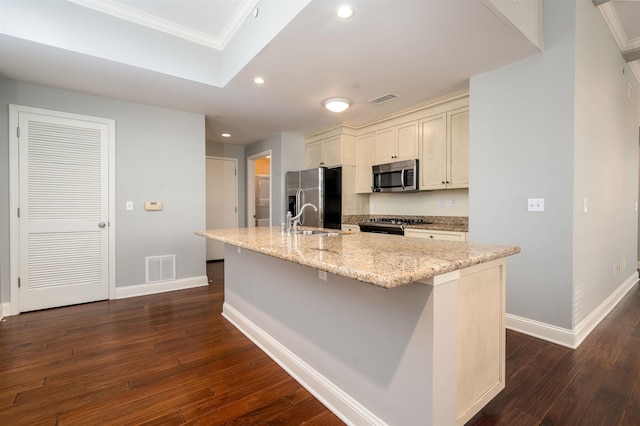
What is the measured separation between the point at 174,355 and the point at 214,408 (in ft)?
2.52

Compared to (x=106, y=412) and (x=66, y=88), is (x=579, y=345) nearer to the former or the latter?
(x=106, y=412)

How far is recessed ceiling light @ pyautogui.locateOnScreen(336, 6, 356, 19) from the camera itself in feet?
6.16

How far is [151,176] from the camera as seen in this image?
3775 mm

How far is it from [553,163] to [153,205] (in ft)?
13.9

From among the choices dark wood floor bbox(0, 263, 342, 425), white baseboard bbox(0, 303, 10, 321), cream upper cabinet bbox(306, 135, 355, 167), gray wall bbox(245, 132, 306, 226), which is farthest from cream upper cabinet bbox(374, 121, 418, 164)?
white baseboard bbox(0, 303, 10, 321)

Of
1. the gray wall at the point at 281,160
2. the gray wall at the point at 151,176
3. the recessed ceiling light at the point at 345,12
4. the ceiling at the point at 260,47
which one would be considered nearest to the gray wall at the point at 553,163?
the ceiling at the point at 260,47

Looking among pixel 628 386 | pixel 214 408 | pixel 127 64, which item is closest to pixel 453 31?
pixel 628 386

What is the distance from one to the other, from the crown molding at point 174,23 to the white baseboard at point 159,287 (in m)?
2.88

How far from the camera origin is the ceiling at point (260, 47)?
81.0 inches

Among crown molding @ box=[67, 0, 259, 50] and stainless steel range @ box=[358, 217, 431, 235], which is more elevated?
crown molding @ box=[67, 0, 259, 50]

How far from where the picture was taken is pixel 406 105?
374cm

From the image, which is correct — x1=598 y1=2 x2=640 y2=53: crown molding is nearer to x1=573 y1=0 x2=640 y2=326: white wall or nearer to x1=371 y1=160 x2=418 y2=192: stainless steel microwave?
x1=573 y1=0 x2=640 y2=326: white wall

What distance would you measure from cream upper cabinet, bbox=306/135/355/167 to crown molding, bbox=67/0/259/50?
2.18m

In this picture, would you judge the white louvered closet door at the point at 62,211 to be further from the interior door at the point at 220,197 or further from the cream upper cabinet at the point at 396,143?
the cream upper cabinet at the point at 396,143
